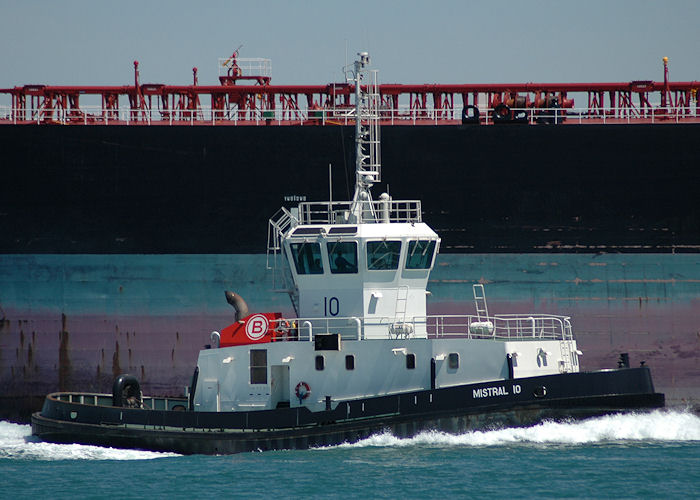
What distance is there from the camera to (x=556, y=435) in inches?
561

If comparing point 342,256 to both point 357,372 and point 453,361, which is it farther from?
point 453,361

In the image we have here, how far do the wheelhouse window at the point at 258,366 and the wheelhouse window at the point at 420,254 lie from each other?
110 inches

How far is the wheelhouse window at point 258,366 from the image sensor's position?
605 inches

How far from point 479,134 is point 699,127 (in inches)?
198

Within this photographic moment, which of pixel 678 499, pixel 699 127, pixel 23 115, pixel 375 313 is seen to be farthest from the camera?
pixel 23 115

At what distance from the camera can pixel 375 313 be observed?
1538 cm

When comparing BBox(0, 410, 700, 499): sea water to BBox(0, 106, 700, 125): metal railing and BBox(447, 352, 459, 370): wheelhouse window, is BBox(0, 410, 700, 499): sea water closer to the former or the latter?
BBox(447, 352, 459, 370): wheelhouse window

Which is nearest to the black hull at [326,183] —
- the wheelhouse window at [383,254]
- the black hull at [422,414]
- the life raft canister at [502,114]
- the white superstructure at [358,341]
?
the life raft canister at [502,114]

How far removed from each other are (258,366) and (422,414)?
287 cm

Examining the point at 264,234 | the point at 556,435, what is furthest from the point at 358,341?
the point at 264,234

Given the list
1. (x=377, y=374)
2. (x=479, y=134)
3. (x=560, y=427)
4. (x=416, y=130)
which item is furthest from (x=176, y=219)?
(x=560, y=427)

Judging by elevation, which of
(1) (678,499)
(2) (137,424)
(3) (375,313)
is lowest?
(1) (678,499)

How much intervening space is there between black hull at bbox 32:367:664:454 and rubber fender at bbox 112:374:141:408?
4.69ft

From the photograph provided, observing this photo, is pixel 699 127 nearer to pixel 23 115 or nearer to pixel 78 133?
pixel 78 133
